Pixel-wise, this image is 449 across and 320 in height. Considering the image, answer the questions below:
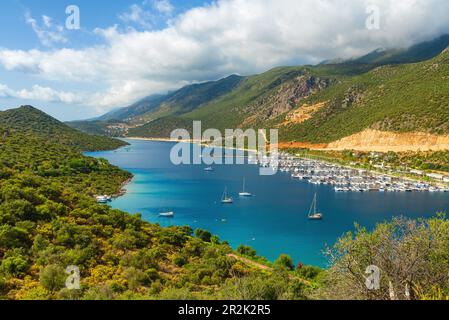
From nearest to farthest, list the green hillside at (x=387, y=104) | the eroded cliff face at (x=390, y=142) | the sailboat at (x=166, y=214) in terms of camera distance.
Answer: the sailboat at (x=166, y=214) → the eroded cliff face at (x=390, y=142) → the green hillside at (x=387, y=104)

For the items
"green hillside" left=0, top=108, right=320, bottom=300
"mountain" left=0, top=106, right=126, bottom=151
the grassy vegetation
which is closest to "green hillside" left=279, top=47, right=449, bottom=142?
"mountain" left=0, top=106, right=126, bottom=151

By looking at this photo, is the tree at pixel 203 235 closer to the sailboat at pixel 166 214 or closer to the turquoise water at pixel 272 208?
the turquoise water at pixel 272 208

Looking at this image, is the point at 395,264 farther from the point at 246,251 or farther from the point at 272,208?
the point at 272,208

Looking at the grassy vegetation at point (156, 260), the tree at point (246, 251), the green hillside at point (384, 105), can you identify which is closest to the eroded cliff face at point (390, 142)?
the green hillside at point (384, 105)

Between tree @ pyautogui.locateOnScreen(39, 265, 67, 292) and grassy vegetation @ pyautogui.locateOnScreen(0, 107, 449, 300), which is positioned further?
tree @ pyautogui.locateOnScreen(39, 265, 67, 292)

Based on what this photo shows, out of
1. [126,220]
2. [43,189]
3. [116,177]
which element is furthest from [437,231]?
[116,177]

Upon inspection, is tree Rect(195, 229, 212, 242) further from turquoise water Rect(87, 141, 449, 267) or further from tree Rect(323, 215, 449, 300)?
tree Rect(323, 215, 449, 300)
